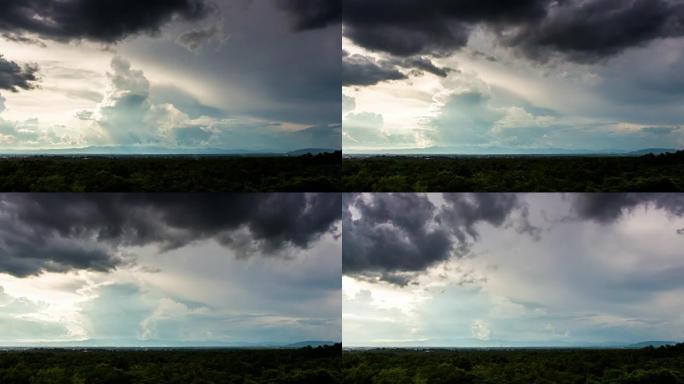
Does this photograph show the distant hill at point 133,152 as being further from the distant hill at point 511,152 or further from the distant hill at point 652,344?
the distant hill at point 652,344

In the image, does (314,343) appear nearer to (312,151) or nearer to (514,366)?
(312,151)

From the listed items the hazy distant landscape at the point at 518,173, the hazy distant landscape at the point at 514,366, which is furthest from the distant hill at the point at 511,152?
the hazy distant landscape at the point at 514,366

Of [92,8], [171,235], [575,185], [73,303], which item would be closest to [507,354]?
[575,185]

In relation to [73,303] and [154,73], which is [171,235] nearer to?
[73,303]

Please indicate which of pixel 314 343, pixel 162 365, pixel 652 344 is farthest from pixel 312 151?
pixel 652 344

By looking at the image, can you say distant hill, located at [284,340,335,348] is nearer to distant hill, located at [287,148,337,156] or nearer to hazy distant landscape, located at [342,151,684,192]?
hazy distant landscape, located at [342,151,684,192]
